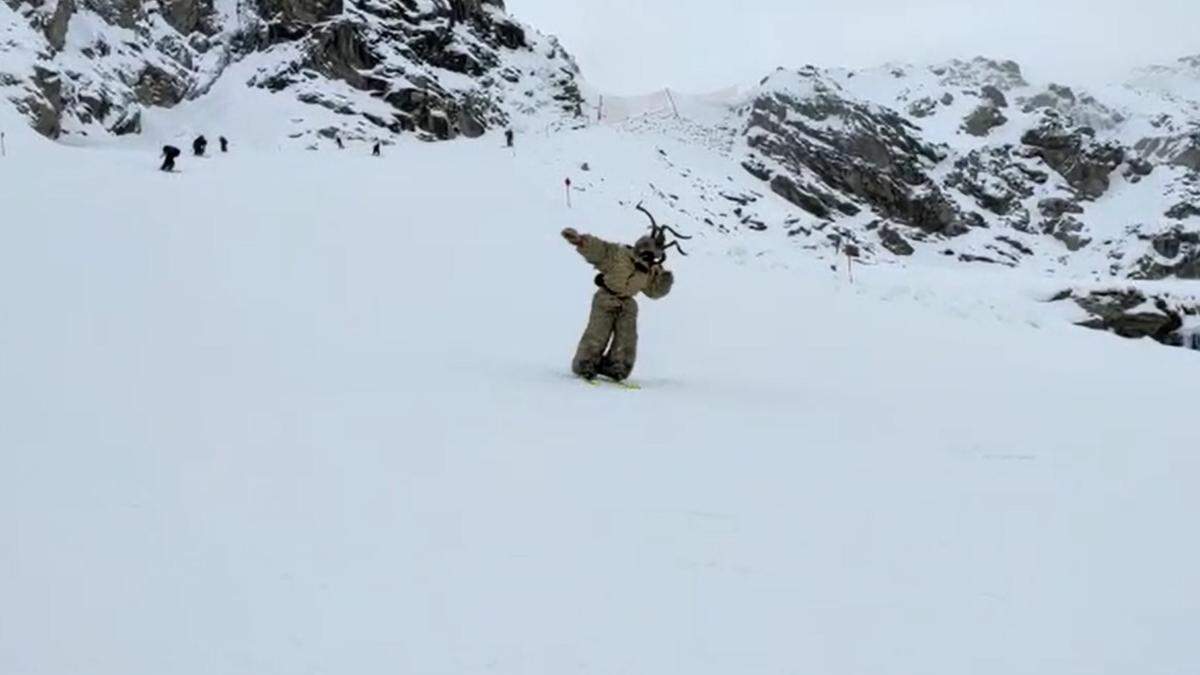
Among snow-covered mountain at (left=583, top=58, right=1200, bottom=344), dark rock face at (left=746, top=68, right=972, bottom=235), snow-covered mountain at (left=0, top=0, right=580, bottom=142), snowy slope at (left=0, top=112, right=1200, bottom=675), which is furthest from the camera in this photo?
dark rock face at (left=746, top=68, right=972, bottom=235)

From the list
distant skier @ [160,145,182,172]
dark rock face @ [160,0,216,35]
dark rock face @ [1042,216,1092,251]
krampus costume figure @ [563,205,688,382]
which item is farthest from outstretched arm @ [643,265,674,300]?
dark rock face @ [1042,216,1092,251]

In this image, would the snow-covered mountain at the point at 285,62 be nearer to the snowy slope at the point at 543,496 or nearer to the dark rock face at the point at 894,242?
the dark rock face at the point at 894,242

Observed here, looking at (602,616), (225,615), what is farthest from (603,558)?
(225,615)

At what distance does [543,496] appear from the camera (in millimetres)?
3729

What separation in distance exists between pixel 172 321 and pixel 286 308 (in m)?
1.42

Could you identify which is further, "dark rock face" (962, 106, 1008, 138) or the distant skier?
"dark rock face" (962, 106, 1008, 138)

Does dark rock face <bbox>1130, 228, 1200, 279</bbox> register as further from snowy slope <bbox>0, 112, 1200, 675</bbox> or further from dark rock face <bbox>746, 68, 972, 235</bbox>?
snowy slope <bbox>0, 112, 1200, 675</bbox>

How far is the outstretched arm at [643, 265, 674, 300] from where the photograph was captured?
7.69m

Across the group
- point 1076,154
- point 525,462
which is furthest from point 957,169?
point 525,462

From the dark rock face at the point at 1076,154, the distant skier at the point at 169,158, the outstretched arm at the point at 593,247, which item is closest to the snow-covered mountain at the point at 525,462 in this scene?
the outstretched arm at the point at 593,247

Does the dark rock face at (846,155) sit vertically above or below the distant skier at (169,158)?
above

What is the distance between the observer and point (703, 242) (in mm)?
28219

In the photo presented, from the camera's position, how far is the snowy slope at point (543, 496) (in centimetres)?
246

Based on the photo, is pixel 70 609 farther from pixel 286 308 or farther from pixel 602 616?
pixel 286 308
